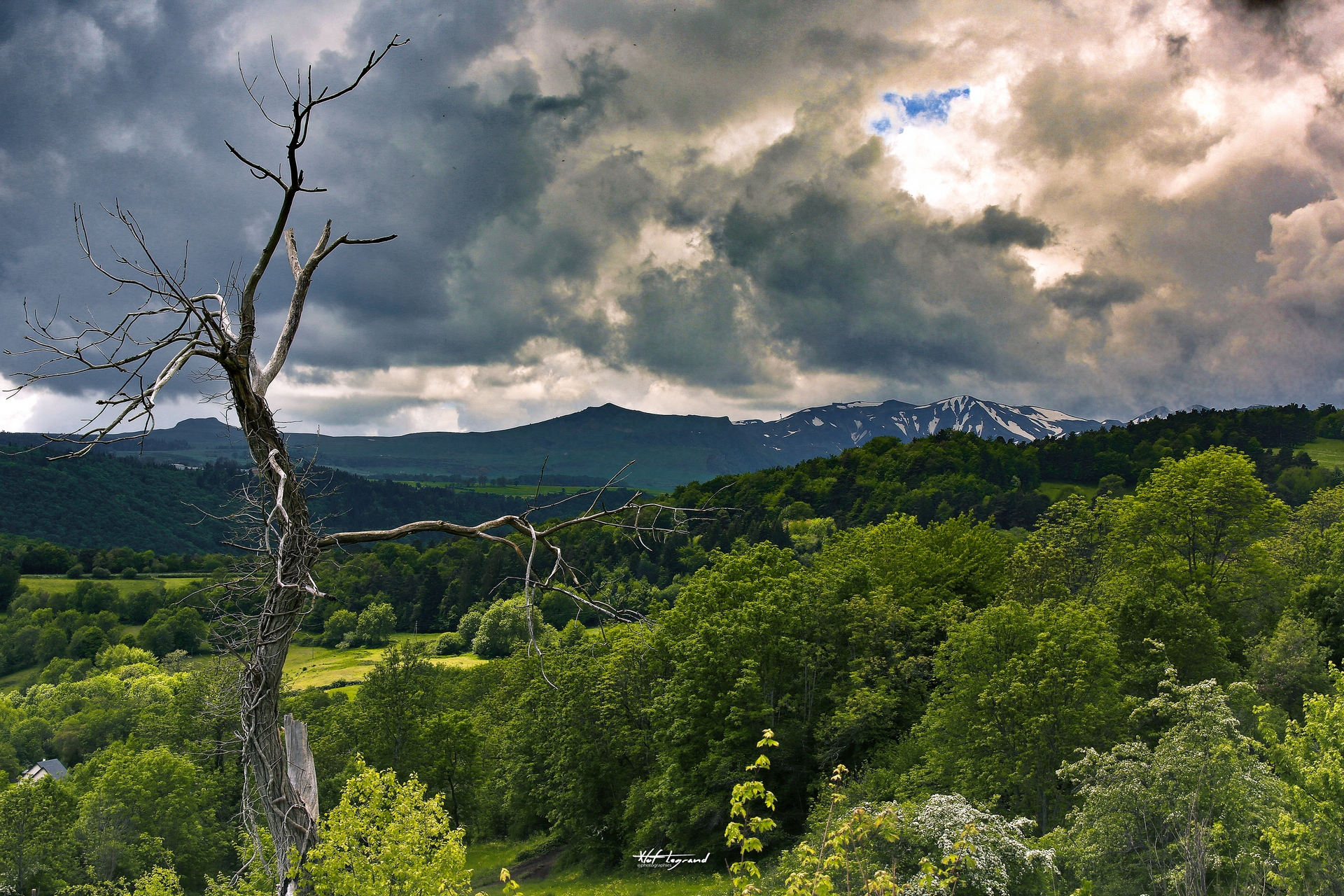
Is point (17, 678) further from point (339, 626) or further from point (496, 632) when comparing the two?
point (496, 632)

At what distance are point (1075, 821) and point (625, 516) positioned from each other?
68.8ft

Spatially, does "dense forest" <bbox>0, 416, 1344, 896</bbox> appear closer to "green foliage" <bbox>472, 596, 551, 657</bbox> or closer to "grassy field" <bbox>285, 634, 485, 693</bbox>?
"grassy field" <bbox>285, 634, 485, 693</bbox>

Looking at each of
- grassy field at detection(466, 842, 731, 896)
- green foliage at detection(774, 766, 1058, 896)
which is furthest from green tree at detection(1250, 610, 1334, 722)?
grassy field at detection(466, 842, 731, 896)

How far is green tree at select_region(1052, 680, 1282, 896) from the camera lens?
16.9 meters

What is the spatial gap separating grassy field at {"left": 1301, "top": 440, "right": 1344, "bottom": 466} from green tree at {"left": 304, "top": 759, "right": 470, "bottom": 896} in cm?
13113

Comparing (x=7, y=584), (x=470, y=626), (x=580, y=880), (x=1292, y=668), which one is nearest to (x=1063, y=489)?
(x=470, y=626)

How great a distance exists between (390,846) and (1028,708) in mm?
21982

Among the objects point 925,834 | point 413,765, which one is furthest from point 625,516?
point 413,765

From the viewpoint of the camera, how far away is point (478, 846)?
49.7m

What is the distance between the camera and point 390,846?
14.1 m

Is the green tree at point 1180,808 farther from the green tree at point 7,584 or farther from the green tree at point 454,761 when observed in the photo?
the green tree at point 7,584

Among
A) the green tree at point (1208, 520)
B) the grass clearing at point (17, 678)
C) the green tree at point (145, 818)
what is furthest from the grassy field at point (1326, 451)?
the grass clearing at point (17, 678)

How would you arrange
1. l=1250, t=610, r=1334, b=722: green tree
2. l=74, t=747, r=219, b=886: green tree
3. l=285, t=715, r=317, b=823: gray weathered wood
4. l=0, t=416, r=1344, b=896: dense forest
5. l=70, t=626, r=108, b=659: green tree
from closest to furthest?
l=285, t=715, r=317, b=823: gray weathered wood, l=0, t=416, r=1344, b=896: dense forest, l=1250, t=610, r=1334, b=722: green tree, l=74, t=747, r=219, b=886: green tree, l=70, t=626, r=108, b=659: green tree

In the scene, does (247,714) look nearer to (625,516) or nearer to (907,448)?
(625,516)
